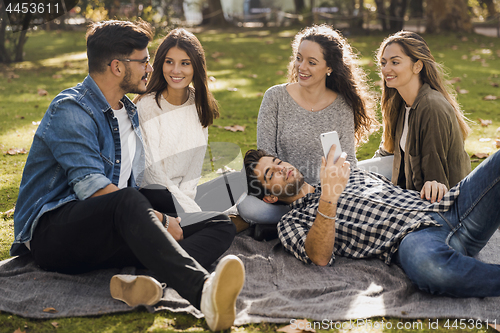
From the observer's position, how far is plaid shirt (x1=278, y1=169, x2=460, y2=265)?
2982 mm

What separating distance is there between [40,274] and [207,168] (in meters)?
1.99

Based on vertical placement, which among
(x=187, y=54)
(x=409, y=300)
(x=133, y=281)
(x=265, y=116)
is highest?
(x=187, y=54)

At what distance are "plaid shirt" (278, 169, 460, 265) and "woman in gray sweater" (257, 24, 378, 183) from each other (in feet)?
2.35

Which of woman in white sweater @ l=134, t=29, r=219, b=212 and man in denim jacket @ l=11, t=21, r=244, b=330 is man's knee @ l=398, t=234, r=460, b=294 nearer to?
man in denim jacket @ l=11, t=21, r=244, b=330

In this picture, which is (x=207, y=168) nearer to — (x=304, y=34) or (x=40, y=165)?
(x=304, y=34)

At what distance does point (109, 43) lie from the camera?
2885 millimetres

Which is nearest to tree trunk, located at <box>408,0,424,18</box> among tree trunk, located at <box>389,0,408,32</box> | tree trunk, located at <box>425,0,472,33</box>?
tree trunk, located at <box>389,0,408,32</box>

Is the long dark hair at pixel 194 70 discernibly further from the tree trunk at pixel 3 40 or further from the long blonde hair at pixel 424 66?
the tree trunk at pixel 3 40

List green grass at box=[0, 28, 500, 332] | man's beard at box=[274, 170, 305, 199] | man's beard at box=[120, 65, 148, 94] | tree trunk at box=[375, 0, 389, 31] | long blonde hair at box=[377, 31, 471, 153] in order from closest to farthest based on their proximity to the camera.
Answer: green grass at box=[0, 28, 500, 332] < man's beard at box=[120, 65, 148, 94] < man's beard at box=[274, 170, 305, 199] < long blonde hair at box=[377, 31, 471, 153] < tree trunk at box=[375, 0, 389, 31]

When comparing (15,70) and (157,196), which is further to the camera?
(15,70)

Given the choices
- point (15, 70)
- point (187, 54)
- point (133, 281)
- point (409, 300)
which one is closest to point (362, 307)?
point (409, 300)

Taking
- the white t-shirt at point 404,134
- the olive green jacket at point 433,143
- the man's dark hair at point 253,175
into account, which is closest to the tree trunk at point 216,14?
the white t-shirt at point 404,134

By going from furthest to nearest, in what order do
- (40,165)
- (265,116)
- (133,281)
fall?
1. (265,116)
2. (40,165)
3. (133,281)

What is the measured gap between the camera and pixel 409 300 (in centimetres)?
270
